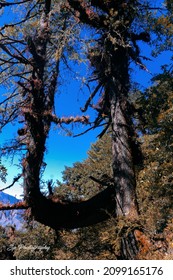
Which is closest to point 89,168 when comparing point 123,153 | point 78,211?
point 78,211

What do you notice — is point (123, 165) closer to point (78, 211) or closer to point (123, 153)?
point (123, 153)

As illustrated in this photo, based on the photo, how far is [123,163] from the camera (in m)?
6.89

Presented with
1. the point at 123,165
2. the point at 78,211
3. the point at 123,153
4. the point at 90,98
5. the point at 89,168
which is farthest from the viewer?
the point at 89,168

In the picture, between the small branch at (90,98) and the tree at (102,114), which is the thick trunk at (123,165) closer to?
the tree at (102,114)

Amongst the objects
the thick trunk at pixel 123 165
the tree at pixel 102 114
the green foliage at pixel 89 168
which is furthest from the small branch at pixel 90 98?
the green foliage at pixel 89 168

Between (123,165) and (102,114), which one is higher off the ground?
(102,114)

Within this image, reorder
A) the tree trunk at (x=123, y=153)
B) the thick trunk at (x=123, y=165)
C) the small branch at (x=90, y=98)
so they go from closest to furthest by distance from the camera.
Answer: the tree trunk at (x=123, y=153) < the thick trunk at (x=123, y=165) < the small branch at (x=90, y=98)

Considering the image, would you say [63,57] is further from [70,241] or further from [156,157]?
[70,241]

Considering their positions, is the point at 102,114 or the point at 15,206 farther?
the point at 102,114

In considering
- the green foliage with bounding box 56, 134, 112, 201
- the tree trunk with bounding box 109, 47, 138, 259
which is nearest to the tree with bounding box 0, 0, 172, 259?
the tree trunk with bounding box 109, 47, 138, 259

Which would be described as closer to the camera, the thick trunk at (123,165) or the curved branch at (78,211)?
the thick trunk at (123,165)

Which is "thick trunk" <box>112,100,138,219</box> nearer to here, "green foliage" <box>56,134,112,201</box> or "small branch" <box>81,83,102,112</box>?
"small branch" <box>81,83,102,112</box>
